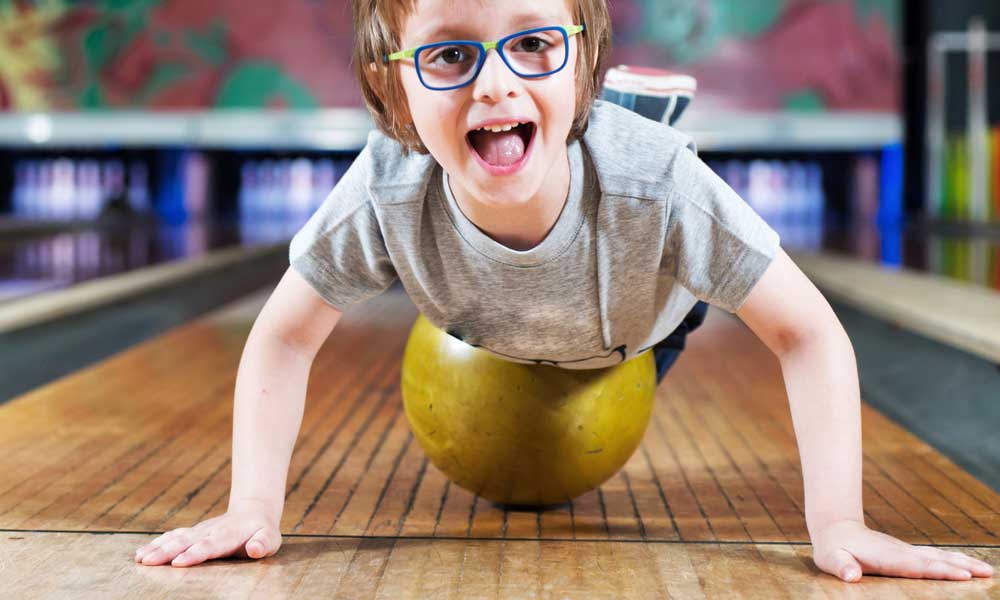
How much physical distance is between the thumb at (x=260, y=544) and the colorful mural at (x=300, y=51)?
20.2ft

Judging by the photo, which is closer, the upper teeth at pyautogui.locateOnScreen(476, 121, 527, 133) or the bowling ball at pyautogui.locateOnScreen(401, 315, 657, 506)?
the upper teeth at pyautogui.locateOnScreen(476, 121, 527, 133)

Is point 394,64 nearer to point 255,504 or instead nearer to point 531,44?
point 531,44

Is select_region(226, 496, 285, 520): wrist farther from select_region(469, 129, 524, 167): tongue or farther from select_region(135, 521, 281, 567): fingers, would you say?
select_region(469, 129, 524, 167): tongue

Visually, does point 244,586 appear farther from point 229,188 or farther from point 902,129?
point 229,188

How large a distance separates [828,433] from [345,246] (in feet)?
1.52

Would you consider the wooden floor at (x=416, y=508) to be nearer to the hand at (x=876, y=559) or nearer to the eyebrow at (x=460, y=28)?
the hand at (x=876, y=559)

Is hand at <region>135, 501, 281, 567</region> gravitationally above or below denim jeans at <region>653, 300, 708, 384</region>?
below

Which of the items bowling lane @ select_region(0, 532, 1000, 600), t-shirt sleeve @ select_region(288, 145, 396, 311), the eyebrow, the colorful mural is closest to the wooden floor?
bowling lane @ select_region(0, 532, 1000, 600)

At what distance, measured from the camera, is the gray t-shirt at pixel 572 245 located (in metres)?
1.00

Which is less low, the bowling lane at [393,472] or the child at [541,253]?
the child at [541,253]

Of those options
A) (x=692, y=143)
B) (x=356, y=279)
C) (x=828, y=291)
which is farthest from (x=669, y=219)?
(x=828, y=291)

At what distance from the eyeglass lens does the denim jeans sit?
1.56 ft


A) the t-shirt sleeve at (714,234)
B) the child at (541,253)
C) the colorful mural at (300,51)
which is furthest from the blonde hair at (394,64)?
the colorful mural at (300,51)

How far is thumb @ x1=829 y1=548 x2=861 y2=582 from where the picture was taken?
983 mm
